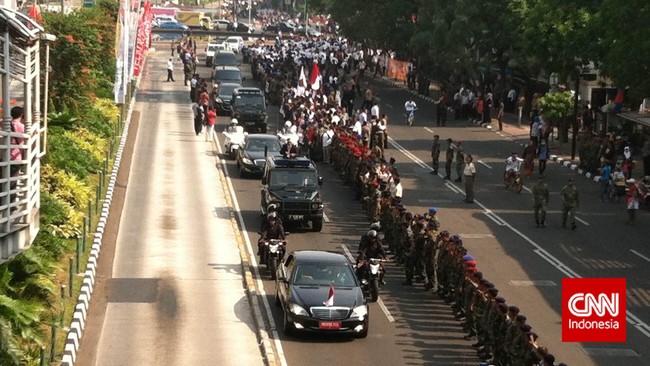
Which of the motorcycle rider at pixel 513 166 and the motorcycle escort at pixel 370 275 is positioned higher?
the motorcycle rider at pixel 513 166

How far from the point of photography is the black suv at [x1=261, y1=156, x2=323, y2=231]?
129 ft

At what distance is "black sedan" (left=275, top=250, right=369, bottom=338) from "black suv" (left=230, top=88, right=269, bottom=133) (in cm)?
3199

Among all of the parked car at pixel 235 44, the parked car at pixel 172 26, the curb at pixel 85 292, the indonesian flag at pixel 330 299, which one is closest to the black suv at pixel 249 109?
the curb at pixel 85 292

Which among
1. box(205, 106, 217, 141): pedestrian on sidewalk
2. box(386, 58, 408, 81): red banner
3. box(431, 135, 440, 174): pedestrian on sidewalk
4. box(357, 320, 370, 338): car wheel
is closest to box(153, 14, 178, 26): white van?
box(386, 58, 408, 81): red banner

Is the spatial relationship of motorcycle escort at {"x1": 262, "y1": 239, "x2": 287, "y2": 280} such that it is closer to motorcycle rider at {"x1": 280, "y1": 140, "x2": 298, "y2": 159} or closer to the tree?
motorcycle rider at {"x1": 280, "y1": 140, "x2": 298, "y2": 159}

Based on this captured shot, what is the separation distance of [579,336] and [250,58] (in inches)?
3082

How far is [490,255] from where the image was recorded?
36.9m

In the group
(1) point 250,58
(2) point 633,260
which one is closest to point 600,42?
(2) point 633,260

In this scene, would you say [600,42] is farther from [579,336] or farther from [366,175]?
[579,336]

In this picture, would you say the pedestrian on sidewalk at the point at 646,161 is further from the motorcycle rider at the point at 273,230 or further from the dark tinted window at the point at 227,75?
the dark tinted window at the point at 227,75

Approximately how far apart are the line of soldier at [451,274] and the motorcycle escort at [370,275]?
52.7 inches

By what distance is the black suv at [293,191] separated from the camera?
39.3m

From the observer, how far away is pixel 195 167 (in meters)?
51.8

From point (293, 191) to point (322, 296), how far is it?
11824 millimetres
